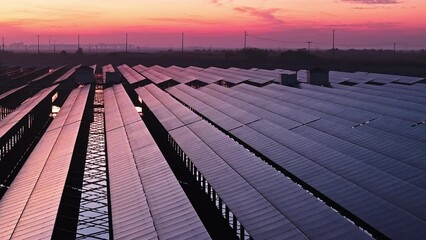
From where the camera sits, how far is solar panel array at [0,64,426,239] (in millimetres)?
13906

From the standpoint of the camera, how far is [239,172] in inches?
762

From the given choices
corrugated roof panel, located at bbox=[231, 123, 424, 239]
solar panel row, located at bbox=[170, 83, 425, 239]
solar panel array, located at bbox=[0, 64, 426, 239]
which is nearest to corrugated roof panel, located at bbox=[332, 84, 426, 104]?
solar panel array, located at bbox=[0, 64, 426, 239]

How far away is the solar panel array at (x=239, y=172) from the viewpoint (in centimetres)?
1391

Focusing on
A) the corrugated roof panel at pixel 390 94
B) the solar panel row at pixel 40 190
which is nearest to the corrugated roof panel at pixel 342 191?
the solar panel row at pixel 40 190

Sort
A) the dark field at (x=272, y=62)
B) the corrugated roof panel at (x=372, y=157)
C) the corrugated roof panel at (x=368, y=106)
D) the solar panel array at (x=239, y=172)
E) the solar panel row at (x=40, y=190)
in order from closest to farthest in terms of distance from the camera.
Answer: the solar panel array at (x=239, y=172), the solar panel row at (x=40, y=190), the corrugated roof panel at (x=372, y=157), the corrugated roof panel at (x=368, y=106), the dark field at (x=272, y=62)

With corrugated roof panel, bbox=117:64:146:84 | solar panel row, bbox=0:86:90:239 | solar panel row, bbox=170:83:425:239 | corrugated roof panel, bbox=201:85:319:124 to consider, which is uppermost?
corrugated roof panel, bbox=117:64:146:84

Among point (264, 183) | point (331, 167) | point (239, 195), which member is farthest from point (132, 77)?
point (239, 195)

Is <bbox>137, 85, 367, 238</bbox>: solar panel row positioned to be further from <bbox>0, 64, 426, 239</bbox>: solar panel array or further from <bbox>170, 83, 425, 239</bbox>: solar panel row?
<bbox>170, 83, 425, 239</bbox>: solar panel row

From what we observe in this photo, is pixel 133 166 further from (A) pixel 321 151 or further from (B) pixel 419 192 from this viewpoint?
(B) pixel 419 192

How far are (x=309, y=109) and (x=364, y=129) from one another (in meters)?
8.17

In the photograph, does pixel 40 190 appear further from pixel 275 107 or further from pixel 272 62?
pixel 272 62

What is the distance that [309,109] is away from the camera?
34938 millimetres

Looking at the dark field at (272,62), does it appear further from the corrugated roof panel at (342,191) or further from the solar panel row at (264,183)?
the corrugated roof panel at (342,191)

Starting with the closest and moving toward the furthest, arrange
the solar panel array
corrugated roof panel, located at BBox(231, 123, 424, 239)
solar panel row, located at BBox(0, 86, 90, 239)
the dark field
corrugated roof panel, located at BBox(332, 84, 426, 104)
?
1. corrugated roof panel, located at BBox(231, 123, 424, 239)
2. the solar panel array
3. solar panel row, located at BBox(0, 86, 90, 239)
4. corrugated roof panel, located at BBox(332, 84, 426, 104)
5. the dark field
